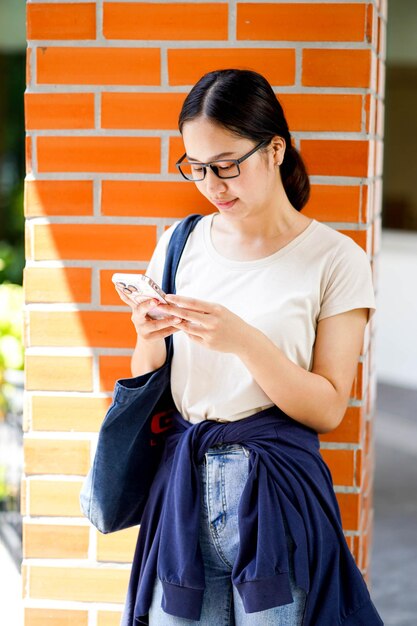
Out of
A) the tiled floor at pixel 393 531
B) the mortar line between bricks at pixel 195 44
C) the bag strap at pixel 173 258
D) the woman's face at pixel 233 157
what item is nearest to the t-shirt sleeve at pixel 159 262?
the bag strap at pixel 173 258

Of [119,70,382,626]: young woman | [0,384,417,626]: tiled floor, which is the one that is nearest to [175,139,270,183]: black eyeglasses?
[119,70,382,626]: young woman

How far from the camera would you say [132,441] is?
1.91 m

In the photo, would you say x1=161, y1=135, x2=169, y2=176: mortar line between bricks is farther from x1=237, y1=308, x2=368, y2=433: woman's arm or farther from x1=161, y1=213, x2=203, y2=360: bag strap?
x1=237, y1=308, x2=368, y2=433: woman's arm

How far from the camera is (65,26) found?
86.7 inches

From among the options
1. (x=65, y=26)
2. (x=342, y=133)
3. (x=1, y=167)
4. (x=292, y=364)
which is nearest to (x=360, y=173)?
(x=342, y=133)

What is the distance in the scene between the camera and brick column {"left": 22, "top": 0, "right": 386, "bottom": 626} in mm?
2145

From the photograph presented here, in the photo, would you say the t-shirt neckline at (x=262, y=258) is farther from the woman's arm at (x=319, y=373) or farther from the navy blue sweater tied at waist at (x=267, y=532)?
the navy blue sweater tied at waist at (x=267, y=532)

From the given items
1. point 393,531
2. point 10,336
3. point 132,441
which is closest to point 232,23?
point 132,441

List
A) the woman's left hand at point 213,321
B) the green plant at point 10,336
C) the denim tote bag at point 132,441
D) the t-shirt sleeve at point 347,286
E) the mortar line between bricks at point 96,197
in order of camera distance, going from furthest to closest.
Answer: the green plant at point 10,336
the mortar line between bricks at point 96,197
the denim tote bag at point 132,441
the t-shirt sleeve at point 347,286
the woman's left hand at point 213,321

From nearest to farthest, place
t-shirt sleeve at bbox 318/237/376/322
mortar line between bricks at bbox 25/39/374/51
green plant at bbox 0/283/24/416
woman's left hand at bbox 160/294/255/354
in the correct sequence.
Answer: woman's left hand at bbox 160/294/255/354 < t-shirt sleeve at bbox 318/237/376/322 < mortar line between bricks at bbox 25/39/374/51 < green plant at bbox 0/283/24/416

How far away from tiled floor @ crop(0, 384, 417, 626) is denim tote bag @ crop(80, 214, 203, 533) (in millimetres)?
1486

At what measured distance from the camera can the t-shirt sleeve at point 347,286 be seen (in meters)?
1.75

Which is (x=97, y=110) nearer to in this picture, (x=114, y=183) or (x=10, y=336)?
(x=114, y=183)

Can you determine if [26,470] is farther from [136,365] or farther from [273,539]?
[273,539]
